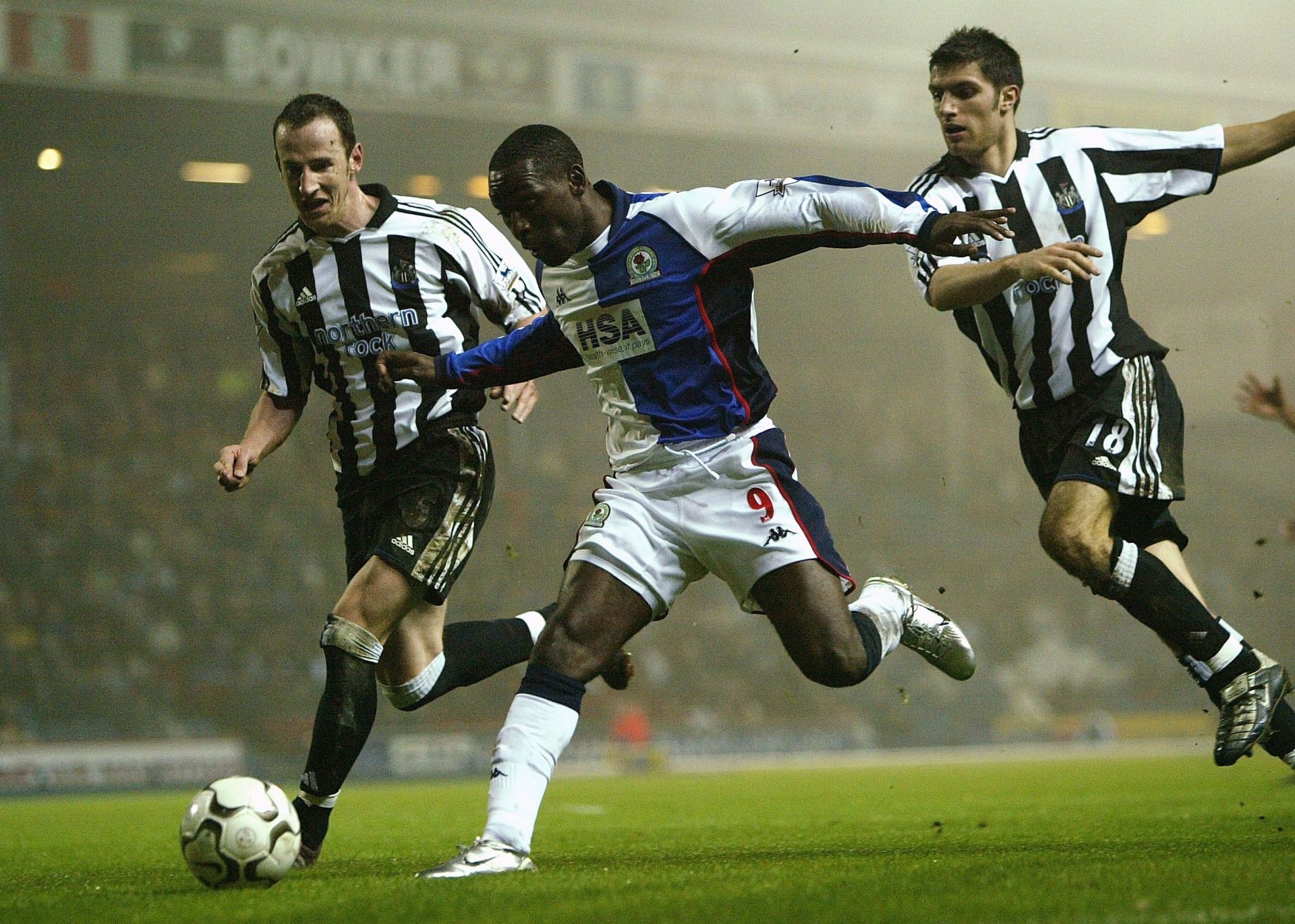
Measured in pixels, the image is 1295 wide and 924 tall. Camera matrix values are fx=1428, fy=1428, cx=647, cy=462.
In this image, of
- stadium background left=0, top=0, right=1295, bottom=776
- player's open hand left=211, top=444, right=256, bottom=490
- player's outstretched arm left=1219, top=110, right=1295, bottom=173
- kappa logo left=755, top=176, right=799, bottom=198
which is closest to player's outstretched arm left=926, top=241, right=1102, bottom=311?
kappa logo left=755, top=176, right=799, bottom=198

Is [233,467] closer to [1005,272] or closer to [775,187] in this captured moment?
[775,187]

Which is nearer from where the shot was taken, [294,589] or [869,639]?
[869,639]

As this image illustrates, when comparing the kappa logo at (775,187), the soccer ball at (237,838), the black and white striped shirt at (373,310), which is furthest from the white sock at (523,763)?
the kappa logo at (775,187)

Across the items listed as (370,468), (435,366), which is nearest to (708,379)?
(435,366)

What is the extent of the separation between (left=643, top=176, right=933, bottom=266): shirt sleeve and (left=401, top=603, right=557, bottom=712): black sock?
1.66 m

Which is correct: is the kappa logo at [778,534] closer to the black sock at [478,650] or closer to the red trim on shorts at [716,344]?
the red trim on shorts at [716,344]

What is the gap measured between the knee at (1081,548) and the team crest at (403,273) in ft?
7.35

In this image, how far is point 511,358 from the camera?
4.41m

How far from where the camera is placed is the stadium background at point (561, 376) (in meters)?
16.2

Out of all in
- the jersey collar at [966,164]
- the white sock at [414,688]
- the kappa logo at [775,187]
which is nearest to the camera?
the kappa logo at [775,187]

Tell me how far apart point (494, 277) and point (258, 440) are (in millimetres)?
1006

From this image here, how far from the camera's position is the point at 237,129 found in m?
16.3

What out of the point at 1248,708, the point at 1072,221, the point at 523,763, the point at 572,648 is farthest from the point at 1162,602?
the point at 523,763

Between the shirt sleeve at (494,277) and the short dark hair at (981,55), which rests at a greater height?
the short dark hair at (981,55)
